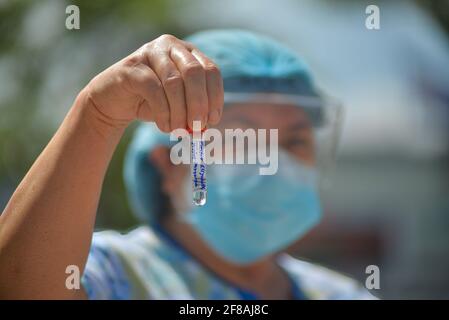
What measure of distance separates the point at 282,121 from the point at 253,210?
290 mm

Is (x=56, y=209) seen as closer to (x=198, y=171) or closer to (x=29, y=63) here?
(x=198, y=171)

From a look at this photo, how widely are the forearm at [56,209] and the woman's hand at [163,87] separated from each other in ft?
0.17

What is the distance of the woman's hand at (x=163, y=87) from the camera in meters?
1.13

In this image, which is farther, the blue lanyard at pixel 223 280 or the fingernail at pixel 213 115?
the blue lanyard at pixel 223 280

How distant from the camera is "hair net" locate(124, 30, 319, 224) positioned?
2086 millimetres

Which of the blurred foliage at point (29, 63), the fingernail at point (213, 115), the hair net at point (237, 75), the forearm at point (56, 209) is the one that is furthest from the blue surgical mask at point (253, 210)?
the blurred foliage at point (29, 63)

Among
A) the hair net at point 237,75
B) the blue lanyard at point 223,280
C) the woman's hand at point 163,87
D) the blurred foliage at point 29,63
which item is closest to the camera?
the woman's hand at point 163,87

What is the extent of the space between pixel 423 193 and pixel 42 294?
25.3 feet

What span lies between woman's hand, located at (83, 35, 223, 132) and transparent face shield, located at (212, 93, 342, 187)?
2.78 ft

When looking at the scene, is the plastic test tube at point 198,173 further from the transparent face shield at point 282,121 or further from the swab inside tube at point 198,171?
the transparent face shield at point 282,121

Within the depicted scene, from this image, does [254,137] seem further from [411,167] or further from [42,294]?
[411,167]

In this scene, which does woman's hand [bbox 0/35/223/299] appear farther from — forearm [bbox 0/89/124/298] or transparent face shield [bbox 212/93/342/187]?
transparent face shield [bbox 212/93/342/187]

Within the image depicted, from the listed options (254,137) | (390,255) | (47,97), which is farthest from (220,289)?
(390,255)

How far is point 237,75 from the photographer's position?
2098 mm
